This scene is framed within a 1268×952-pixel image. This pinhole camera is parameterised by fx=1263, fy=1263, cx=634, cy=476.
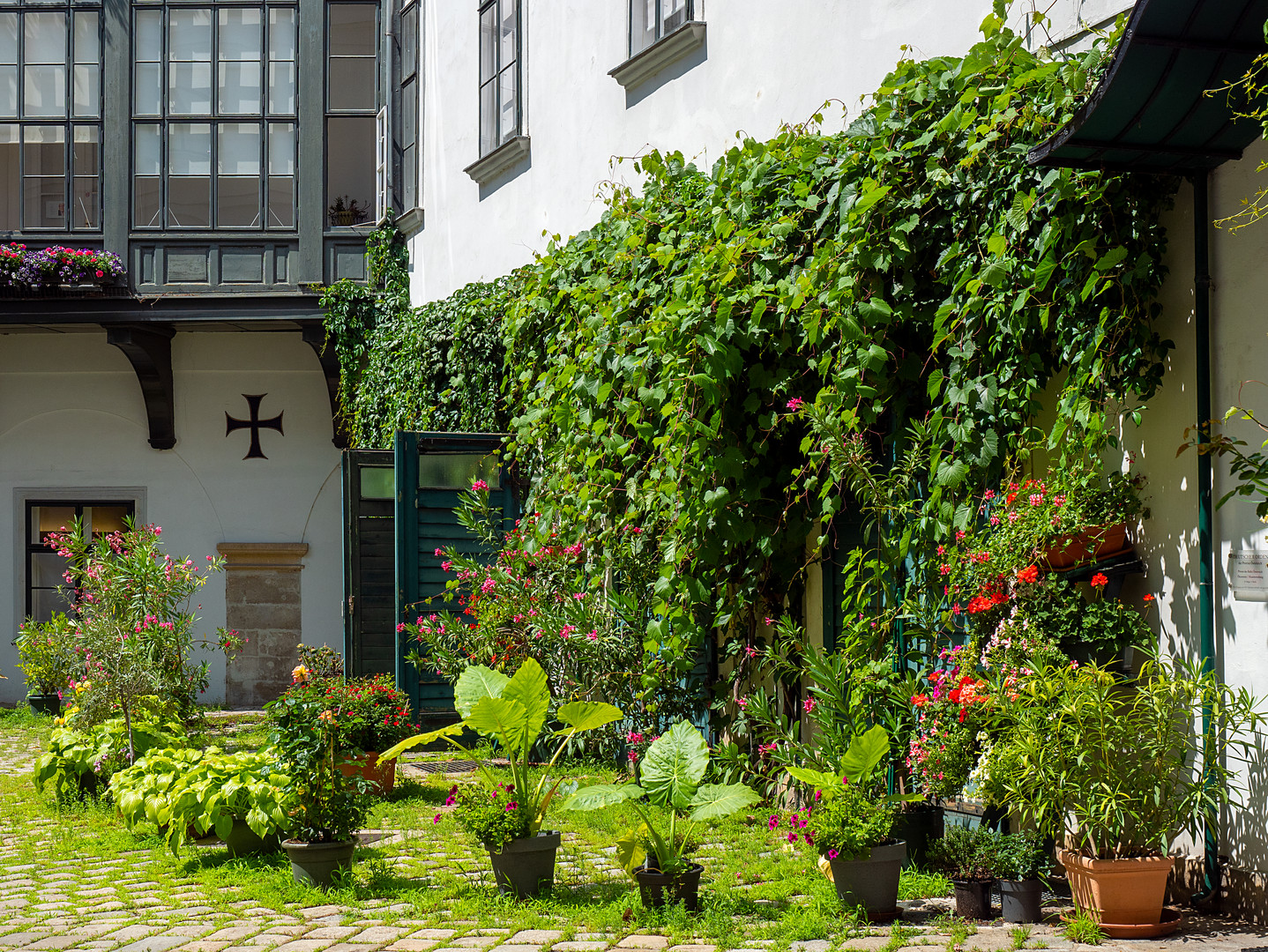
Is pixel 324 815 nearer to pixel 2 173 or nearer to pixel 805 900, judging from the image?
pixel 805 900

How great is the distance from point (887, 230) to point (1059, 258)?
83 cm

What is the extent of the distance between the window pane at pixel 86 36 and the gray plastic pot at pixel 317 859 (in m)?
10.0

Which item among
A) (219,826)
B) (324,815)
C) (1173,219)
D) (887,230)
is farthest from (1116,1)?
(219,826)

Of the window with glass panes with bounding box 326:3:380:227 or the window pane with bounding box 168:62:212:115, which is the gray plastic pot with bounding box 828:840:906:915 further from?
the window pane with bounding box 168:62:212:115

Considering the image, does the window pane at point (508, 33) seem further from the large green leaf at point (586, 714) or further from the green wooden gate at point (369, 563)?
the large green leaf at point (586, 714)

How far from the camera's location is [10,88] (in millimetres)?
12359

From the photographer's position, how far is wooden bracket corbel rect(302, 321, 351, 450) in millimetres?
12102

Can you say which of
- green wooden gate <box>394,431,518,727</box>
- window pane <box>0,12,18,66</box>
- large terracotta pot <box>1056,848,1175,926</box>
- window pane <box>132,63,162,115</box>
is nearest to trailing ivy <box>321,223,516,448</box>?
green wooden gate <box>394,431,518,727</box>

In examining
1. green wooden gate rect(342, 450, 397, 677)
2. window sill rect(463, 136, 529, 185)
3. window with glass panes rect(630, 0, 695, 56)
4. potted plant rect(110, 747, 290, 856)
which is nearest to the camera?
potted plant rect(110, 747, 290, 856)

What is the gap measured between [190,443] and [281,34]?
13.7ft

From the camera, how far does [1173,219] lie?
4.30 meters

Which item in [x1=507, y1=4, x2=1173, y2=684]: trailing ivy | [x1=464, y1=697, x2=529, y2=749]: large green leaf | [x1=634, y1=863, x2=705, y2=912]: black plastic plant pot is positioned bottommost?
[x1=634, y1=863, x2=705, y2=912]: black plastic plant pot

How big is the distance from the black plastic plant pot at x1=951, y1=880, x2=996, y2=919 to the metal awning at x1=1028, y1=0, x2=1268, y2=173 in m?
2.39

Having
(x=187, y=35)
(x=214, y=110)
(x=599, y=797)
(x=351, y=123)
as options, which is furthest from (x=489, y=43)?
(x=599, y=797)
